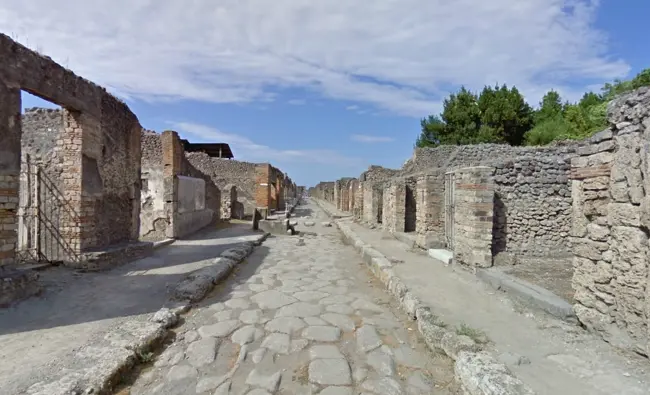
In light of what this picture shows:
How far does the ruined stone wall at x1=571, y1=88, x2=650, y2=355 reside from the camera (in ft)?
10.8

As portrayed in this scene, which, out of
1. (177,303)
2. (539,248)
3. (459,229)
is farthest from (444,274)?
(177,303)

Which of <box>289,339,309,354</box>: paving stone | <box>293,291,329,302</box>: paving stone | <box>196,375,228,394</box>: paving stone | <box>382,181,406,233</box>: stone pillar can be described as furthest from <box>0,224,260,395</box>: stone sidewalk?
<box>382,181,406,233</box>: stone pillar

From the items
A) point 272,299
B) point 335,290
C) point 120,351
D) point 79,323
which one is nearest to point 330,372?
point 120,351

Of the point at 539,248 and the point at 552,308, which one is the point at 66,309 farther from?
the point at 539,248

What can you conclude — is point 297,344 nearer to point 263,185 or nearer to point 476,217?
point 476,217

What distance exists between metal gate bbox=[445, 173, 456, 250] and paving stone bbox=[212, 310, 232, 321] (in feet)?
16.6

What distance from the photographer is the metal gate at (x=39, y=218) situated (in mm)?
6797

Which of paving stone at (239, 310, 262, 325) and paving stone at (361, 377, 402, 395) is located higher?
paving stone at (239, 310, 262, 325)

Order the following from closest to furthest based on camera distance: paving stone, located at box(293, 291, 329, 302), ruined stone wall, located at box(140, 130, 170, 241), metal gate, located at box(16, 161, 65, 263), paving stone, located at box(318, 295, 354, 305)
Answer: paving stone, located at box(318, 295, 354, 305), paving stone, located at box(293, 291, 329, 302), metal gate, located at box(16, 161, 65, 263), ruined stone wall, located at box(140, 130, 170, 241)

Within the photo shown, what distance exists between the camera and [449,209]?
841 cm

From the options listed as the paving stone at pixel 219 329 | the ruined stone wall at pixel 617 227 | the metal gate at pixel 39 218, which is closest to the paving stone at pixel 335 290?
the paving stone at pixel 219 329

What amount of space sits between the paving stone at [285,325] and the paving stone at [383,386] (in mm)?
1307

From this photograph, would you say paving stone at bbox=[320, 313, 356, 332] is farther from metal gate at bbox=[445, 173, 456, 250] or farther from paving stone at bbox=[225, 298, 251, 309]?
metal gate at bbox=[445, 173, 456, 250]

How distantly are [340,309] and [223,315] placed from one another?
5.10ft
